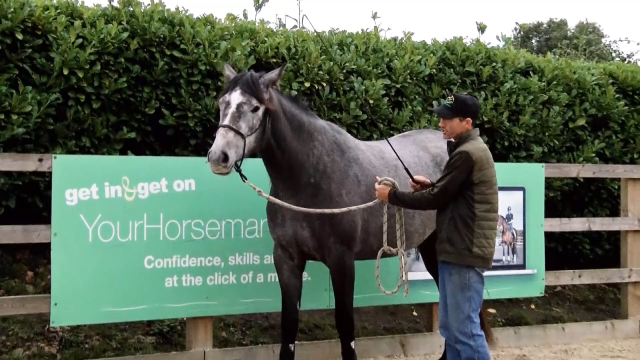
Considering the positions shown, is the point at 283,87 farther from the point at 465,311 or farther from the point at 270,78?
the point at 465,311

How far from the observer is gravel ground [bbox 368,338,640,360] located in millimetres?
5559

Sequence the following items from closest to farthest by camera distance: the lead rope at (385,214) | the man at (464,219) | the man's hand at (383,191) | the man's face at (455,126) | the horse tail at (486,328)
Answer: the man at (464,219)
the man's face at (455,126)
the man's hand at (383,191)
the lead rope at (385,214)
the horse tail at (486,328)

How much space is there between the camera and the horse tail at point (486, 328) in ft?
17.6

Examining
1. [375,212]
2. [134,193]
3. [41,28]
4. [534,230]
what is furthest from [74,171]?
[534,230]

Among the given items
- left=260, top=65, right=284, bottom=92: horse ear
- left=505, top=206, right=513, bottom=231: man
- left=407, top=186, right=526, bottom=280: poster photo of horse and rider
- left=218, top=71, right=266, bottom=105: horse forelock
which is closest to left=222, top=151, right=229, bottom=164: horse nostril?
left=218, top=71, right=266, bottom=105: horse forelock

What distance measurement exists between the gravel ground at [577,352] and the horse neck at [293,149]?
2.20 m

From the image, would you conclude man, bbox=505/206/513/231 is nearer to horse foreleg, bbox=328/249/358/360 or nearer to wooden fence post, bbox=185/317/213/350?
horse foreleg, bbox=328/249/358/360

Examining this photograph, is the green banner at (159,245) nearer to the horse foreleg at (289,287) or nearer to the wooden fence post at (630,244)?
the horse foreleg at (289,287)

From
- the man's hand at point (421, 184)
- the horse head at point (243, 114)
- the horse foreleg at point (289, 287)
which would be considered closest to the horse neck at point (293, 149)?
the horse head at point (243, 114)

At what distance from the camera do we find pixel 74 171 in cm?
425

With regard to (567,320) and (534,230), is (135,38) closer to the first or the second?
(534,230)

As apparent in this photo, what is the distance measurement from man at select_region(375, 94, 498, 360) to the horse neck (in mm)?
827

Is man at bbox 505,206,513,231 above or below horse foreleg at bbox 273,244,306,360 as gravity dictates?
above

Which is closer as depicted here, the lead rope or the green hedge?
the lead rope
